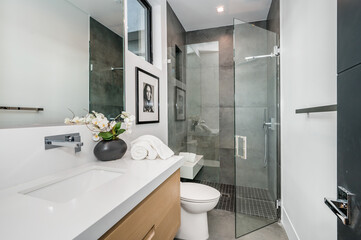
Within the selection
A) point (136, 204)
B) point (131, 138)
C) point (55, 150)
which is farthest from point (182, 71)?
point (136, 204)

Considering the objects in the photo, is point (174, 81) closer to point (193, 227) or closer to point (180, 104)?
point (180, 104)

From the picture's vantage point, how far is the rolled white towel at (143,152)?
4.13 feet

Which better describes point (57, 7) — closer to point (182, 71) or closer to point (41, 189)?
point (41, 189)

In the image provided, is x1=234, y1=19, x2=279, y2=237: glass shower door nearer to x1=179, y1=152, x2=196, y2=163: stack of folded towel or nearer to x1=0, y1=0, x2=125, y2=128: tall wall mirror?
x1=179, y1=152, x2=196, y2=163: stack of folded towel

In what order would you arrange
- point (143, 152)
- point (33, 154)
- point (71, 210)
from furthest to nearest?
point (143, 152)
point (33, 154)
point (71, 210)

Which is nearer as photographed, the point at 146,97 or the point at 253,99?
the point at 146,97

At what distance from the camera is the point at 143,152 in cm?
126

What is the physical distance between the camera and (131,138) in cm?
161

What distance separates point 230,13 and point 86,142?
2.56 metres

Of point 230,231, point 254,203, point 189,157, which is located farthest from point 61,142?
point 254,203

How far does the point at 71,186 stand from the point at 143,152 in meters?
0.47

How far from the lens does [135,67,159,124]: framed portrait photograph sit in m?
1.73

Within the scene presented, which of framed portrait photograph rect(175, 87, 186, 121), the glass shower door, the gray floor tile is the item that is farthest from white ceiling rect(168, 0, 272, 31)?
the gray floor tile

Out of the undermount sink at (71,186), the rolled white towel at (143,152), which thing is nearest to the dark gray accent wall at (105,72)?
the rolled white towel at (143,152)
